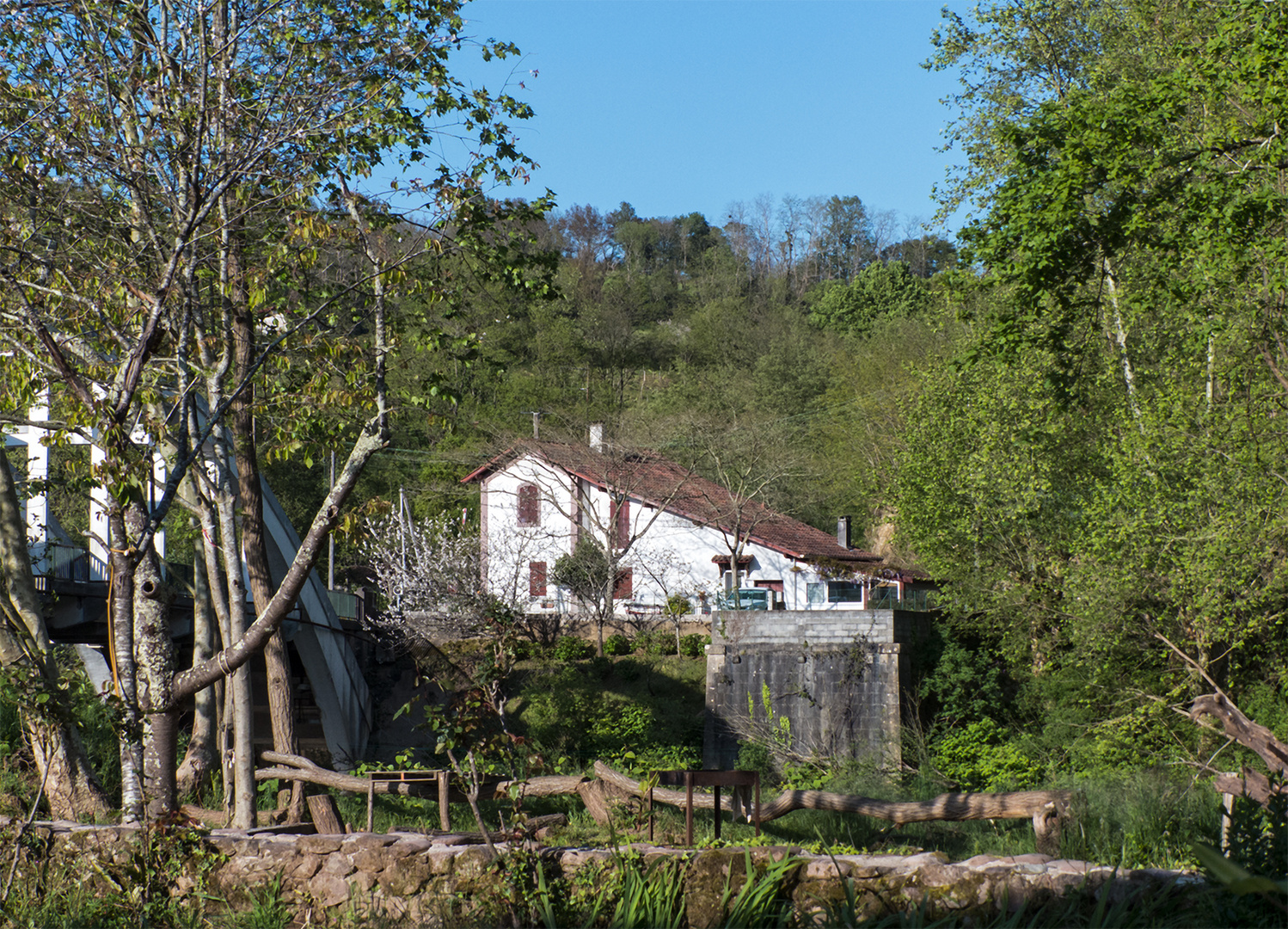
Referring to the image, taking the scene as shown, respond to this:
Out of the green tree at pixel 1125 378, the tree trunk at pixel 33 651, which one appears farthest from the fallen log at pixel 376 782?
the green tree at pixel 1125 378

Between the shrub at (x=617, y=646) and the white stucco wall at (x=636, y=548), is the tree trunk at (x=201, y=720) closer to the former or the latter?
the shrub at (x=617, y=646)

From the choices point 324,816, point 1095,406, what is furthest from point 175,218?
point 1095,406

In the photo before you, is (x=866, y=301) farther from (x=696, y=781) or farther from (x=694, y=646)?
(x=696, y=781)

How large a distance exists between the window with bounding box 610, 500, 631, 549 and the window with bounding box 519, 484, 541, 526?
241 cm

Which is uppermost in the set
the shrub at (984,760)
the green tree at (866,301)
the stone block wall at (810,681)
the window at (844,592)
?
the green tree at (866,301)

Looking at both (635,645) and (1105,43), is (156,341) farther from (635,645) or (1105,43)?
(635,645)

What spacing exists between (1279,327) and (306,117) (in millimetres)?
12588

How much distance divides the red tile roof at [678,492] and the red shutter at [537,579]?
2810mm

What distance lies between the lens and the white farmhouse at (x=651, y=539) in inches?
1193

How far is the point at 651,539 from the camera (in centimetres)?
3212

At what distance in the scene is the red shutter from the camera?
30.6m

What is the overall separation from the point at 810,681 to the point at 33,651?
1550 cm

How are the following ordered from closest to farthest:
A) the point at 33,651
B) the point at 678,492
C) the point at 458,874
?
the point at 458,874
the point at 33,651
the point at 678,492

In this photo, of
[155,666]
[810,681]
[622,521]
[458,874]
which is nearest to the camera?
[458,874]
